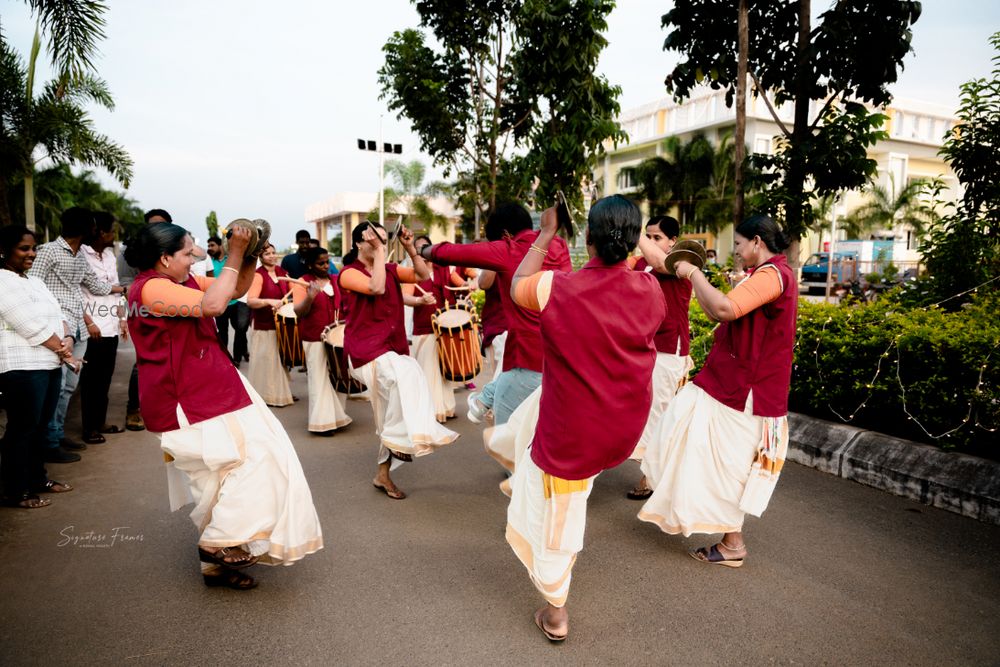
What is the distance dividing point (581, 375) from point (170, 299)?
1.92 m

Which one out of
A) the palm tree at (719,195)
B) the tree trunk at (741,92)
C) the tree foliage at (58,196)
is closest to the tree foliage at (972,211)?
the tree trunk at (741,92)

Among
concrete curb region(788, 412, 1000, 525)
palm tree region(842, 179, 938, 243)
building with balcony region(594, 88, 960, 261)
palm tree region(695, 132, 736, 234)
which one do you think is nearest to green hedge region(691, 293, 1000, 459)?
concrete curb region(788, 412, 1000, 525)

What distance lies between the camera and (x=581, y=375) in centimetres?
282

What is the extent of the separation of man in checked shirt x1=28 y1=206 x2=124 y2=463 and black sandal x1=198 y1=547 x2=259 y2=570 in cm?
307

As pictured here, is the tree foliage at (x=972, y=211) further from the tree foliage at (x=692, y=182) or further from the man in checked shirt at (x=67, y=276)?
the tree foliage at (x=692, y=182)

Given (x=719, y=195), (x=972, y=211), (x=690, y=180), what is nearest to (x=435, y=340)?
(x=972, y=211)

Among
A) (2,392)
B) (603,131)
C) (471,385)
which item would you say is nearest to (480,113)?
(603,131)

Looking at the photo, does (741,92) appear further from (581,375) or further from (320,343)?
(581,375)

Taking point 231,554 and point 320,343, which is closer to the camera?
point 231,554

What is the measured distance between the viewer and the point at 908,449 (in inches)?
188

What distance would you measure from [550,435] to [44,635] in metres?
2.48

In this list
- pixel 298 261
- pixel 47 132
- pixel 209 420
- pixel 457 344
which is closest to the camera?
pixel 209 420

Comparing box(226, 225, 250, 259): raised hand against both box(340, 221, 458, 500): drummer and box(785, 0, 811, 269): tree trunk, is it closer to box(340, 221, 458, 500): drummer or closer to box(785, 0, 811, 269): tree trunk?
box(340, 221, 458, 500): drummer

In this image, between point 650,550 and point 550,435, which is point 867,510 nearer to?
point 650,550
